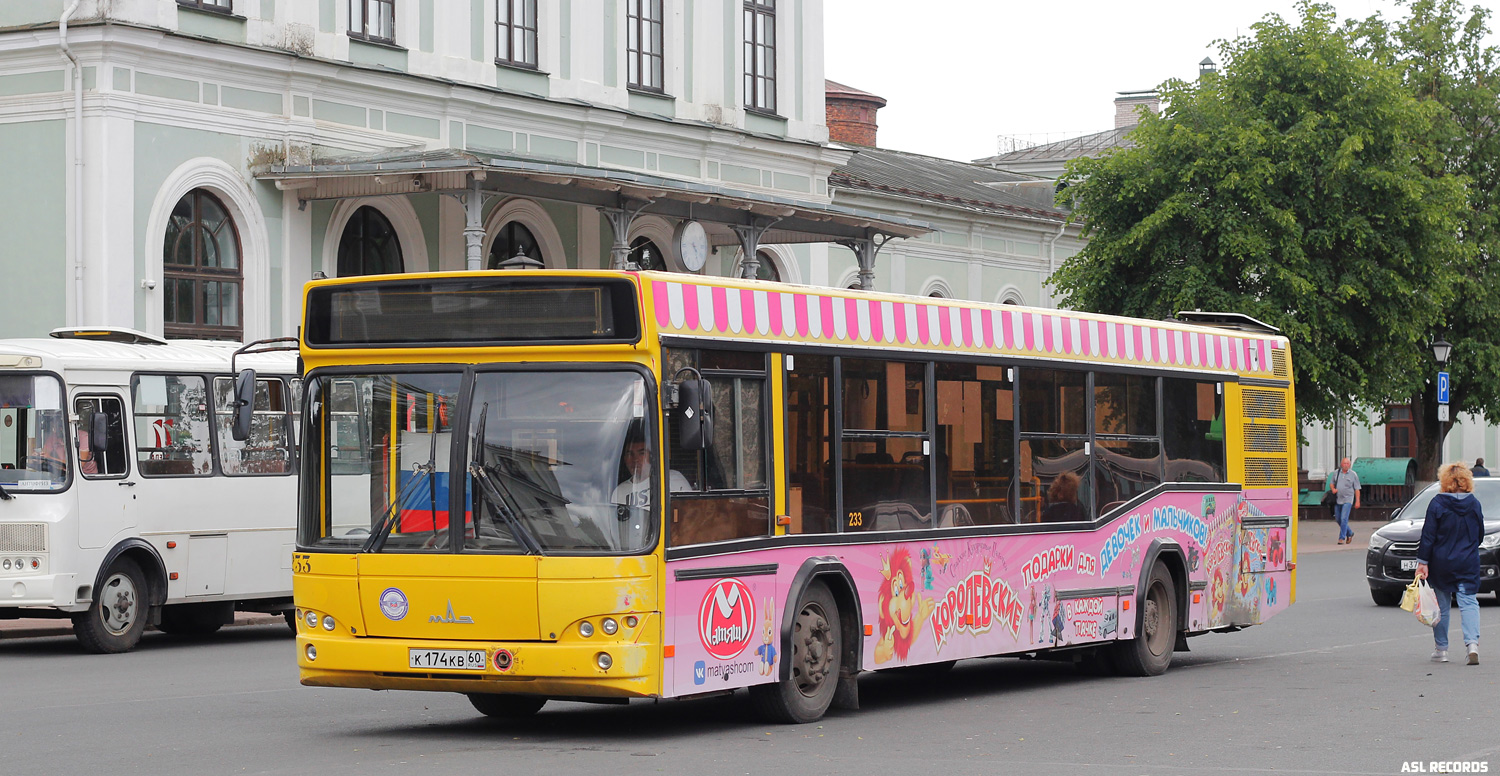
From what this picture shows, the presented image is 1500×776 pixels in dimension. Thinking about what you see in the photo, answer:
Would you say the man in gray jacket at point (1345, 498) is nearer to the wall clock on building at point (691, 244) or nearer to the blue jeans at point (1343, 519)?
the blue jeans at point (1343, 519)

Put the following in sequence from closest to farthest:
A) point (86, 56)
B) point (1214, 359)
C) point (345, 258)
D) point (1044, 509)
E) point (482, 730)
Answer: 1. point (482, 730)
2. point (1044, 509)
3. point (1214, 359)
4. point (86, 56)
5. point (345, 258)

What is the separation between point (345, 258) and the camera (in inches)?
1126

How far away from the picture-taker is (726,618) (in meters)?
11.1

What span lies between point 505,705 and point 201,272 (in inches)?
609

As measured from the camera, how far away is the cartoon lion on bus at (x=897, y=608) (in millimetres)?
12375

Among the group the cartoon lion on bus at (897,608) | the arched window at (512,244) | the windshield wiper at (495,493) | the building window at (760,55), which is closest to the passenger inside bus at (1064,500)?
the cartoon lion on bus at (897,608)

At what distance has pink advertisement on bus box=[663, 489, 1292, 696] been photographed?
11016 mm

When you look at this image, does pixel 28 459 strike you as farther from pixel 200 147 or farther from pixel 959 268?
pixel 959 268

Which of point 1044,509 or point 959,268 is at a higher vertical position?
point 959,268

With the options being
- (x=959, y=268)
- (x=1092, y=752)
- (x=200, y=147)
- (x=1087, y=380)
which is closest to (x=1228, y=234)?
(x=959, y=268)

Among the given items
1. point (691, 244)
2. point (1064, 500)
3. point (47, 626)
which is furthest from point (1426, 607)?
point (691, 244)

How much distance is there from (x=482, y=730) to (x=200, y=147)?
16.3 meters

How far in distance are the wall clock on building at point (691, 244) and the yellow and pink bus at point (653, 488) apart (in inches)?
645

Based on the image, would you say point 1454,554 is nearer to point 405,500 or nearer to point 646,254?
point 405,500
